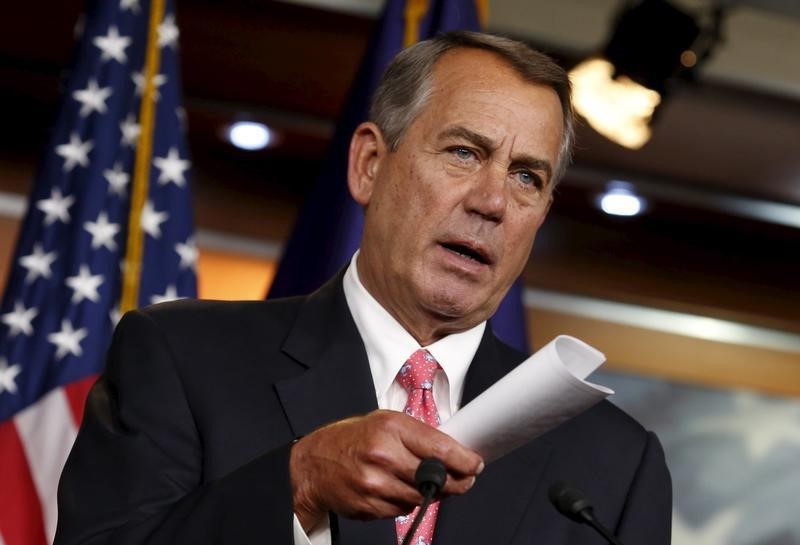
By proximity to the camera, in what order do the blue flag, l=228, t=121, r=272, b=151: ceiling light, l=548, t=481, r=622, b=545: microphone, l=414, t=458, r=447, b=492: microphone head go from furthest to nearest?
1. l=228, t=121, r=272, b=151: ceiling light
2. the blue flag
3. l=548, t=481, r=622, b=545: microphone
4. l=414, t=458, r=447, b=492: microphone head

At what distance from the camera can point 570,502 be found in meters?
1.38

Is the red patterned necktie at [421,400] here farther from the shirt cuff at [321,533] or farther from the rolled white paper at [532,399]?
the rolled white paper at [532,399]

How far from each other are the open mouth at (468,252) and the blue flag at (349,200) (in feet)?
3.79

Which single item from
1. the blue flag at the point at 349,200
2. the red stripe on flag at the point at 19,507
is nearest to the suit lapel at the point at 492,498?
the blue flag at the point at 349,200

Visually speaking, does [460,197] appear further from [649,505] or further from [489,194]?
[649,505]

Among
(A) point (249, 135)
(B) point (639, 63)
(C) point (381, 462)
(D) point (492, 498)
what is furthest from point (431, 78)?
(A) point (249, 135)

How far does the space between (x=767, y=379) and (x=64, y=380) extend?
360 centimetres

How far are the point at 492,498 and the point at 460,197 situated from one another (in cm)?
42

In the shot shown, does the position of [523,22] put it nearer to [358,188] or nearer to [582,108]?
[582,108]

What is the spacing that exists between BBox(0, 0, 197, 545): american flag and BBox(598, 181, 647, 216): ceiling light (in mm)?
2576

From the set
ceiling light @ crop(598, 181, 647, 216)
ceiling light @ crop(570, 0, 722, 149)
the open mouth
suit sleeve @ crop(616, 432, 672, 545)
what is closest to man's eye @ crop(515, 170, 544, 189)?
the open mouth

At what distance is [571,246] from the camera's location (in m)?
5.73

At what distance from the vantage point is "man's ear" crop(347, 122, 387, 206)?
2.04 meters

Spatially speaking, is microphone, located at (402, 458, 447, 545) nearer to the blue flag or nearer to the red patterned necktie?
the red patterned necktie
